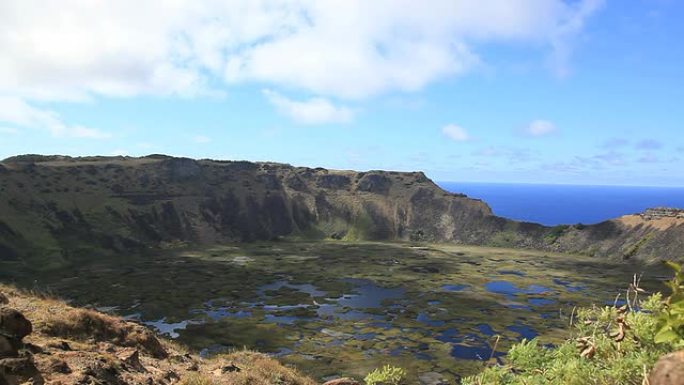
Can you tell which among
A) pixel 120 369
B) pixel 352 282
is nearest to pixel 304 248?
pixel 352 282

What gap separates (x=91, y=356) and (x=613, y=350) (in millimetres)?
23024

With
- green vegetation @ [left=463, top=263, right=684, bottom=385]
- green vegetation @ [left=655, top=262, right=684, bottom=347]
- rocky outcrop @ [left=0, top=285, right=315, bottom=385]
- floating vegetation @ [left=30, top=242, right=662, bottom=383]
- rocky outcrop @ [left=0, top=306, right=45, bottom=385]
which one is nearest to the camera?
green vegetation @ [left=655, top=262, right=684, bottom=347]

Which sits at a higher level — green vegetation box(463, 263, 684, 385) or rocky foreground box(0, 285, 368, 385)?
green vegetation box(463, 263, 684, 385)

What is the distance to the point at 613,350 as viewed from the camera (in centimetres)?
1128

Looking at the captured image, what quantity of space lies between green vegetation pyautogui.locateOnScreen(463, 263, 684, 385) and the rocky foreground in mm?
15340

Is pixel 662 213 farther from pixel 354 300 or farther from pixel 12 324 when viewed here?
pixel 12 324

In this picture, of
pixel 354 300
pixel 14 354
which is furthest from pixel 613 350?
pixel 354 300

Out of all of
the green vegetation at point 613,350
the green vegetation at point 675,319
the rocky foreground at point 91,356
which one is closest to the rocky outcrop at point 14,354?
the rocky foreground at point 91,356

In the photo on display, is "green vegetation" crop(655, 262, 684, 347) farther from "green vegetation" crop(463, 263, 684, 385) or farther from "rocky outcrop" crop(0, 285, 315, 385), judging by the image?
"rocky outcrop" crop(0, 285, 315, 385)

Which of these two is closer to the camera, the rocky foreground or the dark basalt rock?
the dark basalt rock

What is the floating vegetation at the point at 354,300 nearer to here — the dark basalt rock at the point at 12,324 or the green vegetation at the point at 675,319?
the green vegetation at the point at 675,319

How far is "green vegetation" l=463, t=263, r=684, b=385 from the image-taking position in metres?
9.62

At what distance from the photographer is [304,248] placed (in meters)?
197

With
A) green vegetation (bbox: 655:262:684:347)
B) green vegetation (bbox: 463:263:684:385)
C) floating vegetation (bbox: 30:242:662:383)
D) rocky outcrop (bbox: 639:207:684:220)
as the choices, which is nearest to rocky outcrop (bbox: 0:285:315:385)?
green vegetation (bbox: 463:263:684:385)
